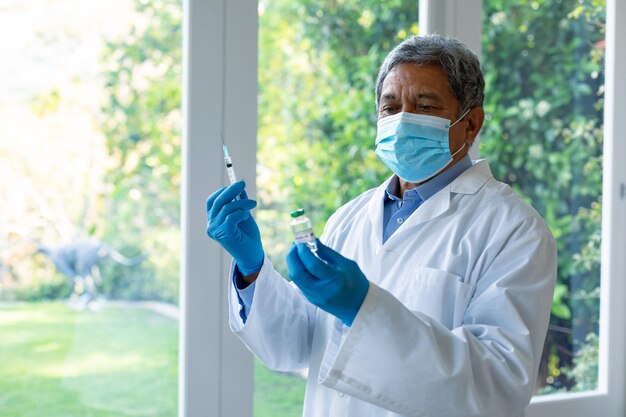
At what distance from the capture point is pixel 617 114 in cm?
271

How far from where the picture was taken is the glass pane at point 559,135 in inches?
103

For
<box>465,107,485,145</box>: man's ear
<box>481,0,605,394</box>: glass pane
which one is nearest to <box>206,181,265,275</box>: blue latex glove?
<box>465,107,485,145</box>: man's ear

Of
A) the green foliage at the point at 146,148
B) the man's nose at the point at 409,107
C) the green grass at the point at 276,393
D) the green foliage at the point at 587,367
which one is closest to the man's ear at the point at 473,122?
the man's nose at the point at 409,107

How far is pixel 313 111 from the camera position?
2266 mm

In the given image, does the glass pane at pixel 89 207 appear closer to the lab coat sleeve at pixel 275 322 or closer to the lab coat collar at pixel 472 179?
the lab coat sleeve at pixel 275 322

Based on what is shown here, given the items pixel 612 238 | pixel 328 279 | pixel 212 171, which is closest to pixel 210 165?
pixel 212 171

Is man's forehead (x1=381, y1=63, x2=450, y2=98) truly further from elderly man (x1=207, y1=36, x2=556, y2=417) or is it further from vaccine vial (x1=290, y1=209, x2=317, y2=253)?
vaccine vial (x1=290, y1=209, x2=317, y2=253)

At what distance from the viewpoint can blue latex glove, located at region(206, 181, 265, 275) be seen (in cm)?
139

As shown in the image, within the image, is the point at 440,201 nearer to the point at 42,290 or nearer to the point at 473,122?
the point at 473,122

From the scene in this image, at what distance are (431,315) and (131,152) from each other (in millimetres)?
1000

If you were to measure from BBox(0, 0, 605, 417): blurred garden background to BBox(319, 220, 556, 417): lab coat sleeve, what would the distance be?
97 centimetres

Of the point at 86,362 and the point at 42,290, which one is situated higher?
the point at 42,290

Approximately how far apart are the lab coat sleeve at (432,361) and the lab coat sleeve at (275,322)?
0.31 m

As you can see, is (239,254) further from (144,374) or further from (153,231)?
(144,374)
